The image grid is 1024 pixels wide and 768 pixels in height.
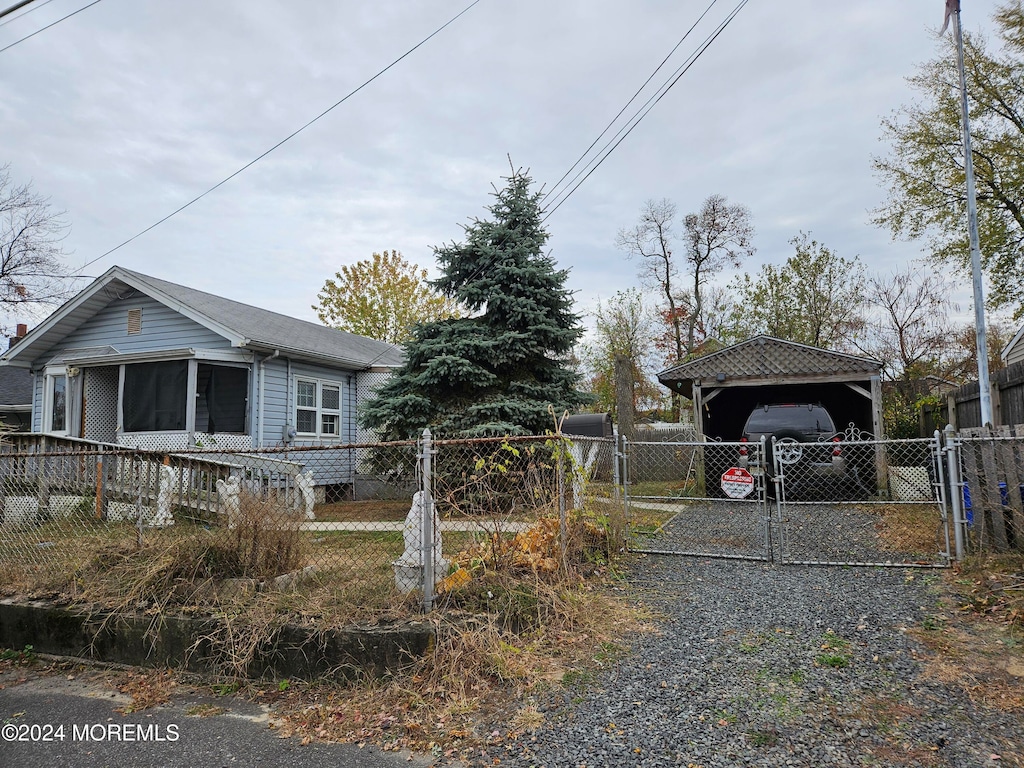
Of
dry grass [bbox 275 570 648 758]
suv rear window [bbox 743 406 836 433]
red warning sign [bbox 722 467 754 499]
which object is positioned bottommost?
dry grass [bbox 275 570 648 758]

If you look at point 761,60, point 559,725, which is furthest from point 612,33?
point 559,725

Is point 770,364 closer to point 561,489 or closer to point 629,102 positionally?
point 629,102

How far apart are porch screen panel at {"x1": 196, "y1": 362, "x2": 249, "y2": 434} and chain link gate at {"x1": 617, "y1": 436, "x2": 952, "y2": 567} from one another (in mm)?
7668

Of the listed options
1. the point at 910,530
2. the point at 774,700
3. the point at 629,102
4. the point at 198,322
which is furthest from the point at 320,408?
the point at 774,700

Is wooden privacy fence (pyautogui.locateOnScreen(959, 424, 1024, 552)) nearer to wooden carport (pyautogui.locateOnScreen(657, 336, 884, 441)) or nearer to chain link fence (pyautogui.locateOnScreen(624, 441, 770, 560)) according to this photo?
chain link fence (pyautogui.locateOnScreen(624, 441, 770, 560))

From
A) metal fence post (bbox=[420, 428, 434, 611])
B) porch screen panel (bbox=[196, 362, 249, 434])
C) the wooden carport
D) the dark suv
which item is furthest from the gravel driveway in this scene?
porch screen panel (bbox=[196, 362, 249, 434])

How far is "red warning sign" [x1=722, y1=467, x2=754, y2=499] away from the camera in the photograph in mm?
6843

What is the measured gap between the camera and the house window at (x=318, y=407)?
12680mm

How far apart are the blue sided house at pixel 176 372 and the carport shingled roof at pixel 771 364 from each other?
7.76 metres

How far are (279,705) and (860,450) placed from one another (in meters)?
9.82

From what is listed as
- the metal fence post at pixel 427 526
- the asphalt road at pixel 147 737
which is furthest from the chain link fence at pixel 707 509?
the asphalt road at pixel 147 737

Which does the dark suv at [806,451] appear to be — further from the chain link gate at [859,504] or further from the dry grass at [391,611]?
the dry grass at [391,611]

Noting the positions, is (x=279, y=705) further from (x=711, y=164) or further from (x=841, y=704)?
(x=711, y=164)

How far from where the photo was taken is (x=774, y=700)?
2953 mm
